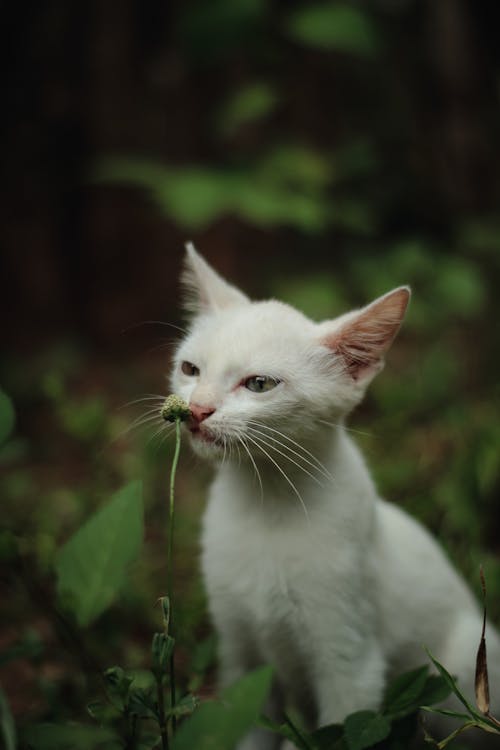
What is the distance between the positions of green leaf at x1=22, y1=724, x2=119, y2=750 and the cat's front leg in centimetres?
58

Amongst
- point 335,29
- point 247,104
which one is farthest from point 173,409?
point 335,29

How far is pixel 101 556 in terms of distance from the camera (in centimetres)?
121

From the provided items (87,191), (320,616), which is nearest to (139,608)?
(320,616)

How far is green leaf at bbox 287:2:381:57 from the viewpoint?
3.12 meters

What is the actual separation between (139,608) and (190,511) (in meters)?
0.61

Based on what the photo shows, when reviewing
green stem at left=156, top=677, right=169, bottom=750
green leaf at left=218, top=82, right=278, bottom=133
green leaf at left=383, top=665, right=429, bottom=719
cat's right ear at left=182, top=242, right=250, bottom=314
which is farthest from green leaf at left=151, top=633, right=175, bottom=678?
green leaf at left=218, top=82, right=278, bottom=133

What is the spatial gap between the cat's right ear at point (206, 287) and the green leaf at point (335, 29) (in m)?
1.94

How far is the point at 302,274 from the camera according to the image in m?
3.89

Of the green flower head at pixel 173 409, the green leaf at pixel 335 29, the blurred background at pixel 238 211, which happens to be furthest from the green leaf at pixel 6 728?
the green leaf at pixel 335 29

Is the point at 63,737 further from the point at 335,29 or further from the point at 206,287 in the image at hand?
the point at 335,29

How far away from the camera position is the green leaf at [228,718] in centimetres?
88

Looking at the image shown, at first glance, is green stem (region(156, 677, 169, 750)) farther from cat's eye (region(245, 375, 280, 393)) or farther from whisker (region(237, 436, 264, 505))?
cat's eye (region(245, 375, 280, 393))

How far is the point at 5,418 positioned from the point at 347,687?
99cm

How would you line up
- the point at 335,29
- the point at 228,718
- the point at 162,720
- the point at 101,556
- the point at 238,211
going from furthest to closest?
1. the point at 238,211
2. the point at 335,29
3. the point at 101,556
4. the point at 162,720
5. the point at 228,718
